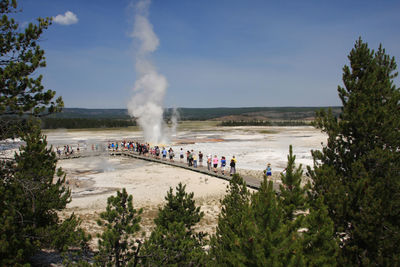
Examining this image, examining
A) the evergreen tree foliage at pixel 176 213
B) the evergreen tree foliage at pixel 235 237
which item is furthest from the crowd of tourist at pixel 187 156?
the evergreen tree foliage at pixel 176 213

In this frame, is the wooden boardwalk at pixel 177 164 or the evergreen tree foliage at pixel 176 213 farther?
the wooden boardwalk at pixel 177 164

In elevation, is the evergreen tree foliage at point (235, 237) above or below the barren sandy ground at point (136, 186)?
above

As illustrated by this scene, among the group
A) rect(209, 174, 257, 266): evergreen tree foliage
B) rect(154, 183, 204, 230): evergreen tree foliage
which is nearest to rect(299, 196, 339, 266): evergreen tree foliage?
rect(209, 174, 257, 266): evergreen tree foliage

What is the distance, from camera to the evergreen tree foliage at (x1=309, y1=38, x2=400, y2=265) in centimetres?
712

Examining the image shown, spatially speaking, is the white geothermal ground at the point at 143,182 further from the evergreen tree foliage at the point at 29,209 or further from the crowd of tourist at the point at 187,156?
the evergreen tree foliage at the point at 29,209

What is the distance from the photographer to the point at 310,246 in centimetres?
616

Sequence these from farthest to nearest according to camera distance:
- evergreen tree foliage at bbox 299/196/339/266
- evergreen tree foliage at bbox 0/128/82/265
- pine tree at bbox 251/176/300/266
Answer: evergreen tree foliage at bbox 0/128/82/265, evergreen tree foliage at bbox 299/196/339/266, pine tree at bbox 251/176/300/266

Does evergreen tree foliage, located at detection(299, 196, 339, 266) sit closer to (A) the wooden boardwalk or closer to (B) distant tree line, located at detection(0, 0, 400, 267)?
(B) distant tree line, located at detection(0, 0, 400, 267)

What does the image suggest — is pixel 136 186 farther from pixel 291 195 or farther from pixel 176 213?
pixel 291 195

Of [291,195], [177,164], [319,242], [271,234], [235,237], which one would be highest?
[291,195]

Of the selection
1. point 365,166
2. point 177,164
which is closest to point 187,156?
point 177,164

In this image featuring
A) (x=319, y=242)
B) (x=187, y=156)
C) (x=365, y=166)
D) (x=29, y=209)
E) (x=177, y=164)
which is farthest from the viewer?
(x=177, y=164)

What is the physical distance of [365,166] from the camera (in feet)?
26.5

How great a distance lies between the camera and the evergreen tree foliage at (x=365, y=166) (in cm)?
712
